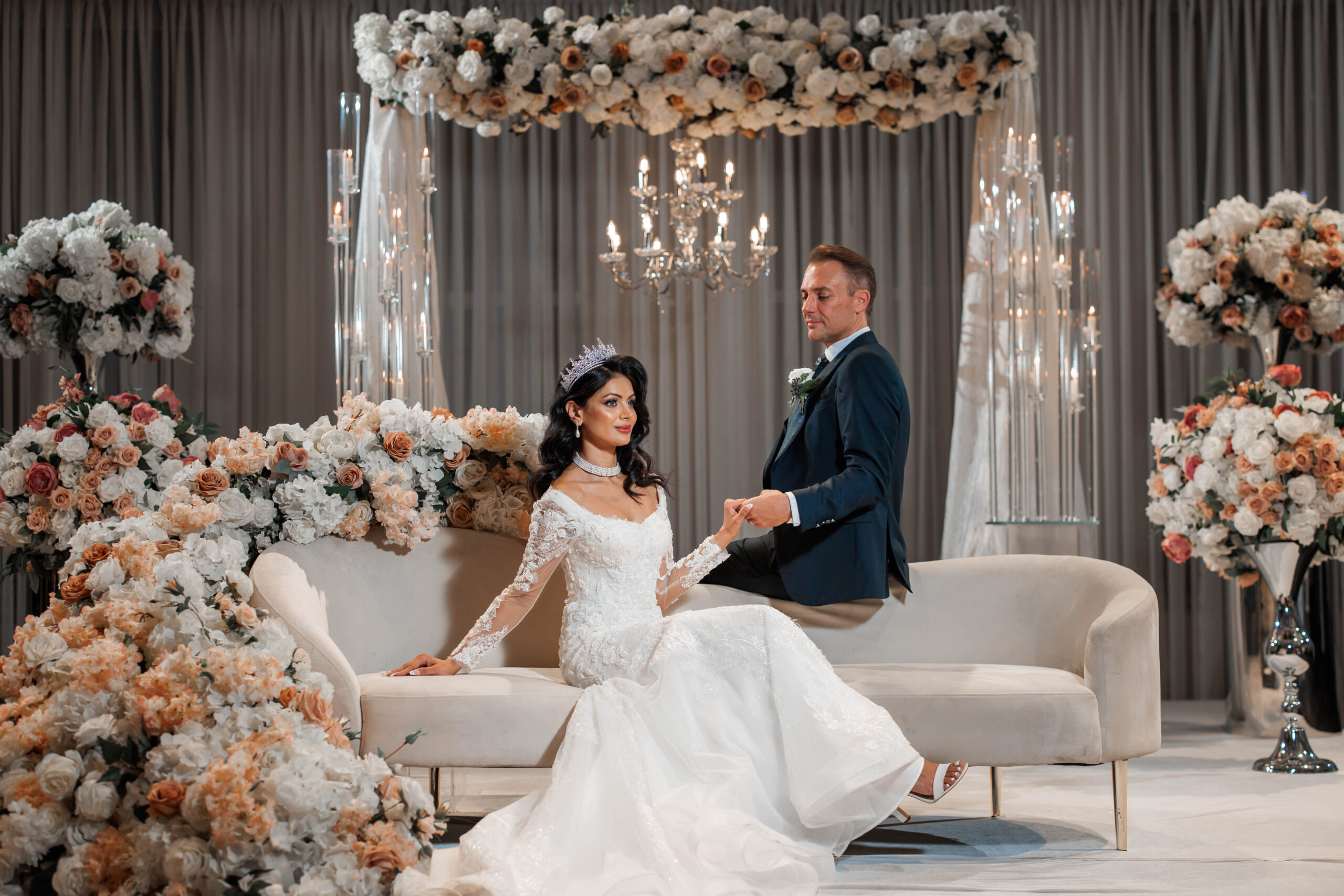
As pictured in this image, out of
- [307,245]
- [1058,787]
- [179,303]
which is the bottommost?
[1058,787]

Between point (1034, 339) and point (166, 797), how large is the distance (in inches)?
166

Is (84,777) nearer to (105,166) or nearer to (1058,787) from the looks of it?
(1058,787)

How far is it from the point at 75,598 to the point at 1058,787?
3496 millimetres

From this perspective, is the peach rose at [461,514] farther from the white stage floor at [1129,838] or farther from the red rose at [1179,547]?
the red rose at [1179,547]

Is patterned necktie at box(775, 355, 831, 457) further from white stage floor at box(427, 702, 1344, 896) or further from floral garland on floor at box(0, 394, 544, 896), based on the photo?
floral garland on floor at box(0, 394, 544, 896)

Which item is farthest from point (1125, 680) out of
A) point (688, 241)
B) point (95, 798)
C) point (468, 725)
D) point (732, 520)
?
point (688, 241)

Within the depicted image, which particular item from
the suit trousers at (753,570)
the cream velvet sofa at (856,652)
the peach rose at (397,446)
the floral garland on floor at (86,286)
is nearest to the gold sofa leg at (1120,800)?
the cream velvet sofa at (856,652)

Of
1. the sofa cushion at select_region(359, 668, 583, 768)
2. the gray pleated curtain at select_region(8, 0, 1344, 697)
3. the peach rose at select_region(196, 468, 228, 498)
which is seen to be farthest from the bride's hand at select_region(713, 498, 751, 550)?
A: the gray pleated curtain at select_region(8, 0, 1344, 697)

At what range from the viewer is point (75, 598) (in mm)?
2758

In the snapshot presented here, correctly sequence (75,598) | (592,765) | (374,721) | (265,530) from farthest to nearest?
(265,530) < (374,721) < (592,765) < (75,598)

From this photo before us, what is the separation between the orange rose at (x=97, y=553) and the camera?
2852mm

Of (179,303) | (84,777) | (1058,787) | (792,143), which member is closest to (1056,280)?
(1058,787)

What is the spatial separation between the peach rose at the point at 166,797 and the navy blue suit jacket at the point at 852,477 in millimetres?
2029

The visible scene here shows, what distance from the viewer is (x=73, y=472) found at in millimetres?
4523
